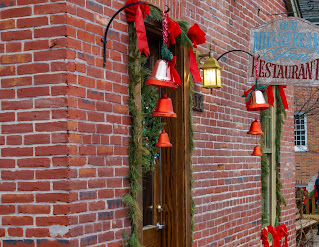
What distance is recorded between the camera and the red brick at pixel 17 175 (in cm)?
394

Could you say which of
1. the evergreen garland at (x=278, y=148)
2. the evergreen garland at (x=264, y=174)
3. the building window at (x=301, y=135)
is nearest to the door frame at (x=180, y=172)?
the evergreen garland at (x=264, y=174)

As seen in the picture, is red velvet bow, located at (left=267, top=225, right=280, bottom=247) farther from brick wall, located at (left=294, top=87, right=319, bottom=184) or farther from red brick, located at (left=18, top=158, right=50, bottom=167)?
brick wall, located at (left=294, top=87, right=319, bottom=184)

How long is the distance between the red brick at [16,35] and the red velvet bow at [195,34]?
6.44ft

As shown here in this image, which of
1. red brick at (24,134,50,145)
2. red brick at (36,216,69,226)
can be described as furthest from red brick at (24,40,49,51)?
red brick at (36,216,69,226)

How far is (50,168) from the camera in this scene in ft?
12.7

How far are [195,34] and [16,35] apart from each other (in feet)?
6.78

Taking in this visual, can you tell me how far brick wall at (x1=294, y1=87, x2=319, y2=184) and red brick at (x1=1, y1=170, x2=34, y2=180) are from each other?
15.4 metres

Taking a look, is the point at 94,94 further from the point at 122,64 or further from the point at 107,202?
the point at 107,202

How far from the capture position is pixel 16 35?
4.05 meters

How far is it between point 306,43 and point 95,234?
4.09 metres

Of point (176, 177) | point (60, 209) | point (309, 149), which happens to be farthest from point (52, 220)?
point (309, 149)

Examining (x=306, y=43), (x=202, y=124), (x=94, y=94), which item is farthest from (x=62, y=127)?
(x=306, y=43)

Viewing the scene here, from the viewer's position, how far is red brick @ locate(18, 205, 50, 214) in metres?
3.87

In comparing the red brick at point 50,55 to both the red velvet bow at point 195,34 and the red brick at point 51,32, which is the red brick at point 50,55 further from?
the red velvet bow at point 195,34
